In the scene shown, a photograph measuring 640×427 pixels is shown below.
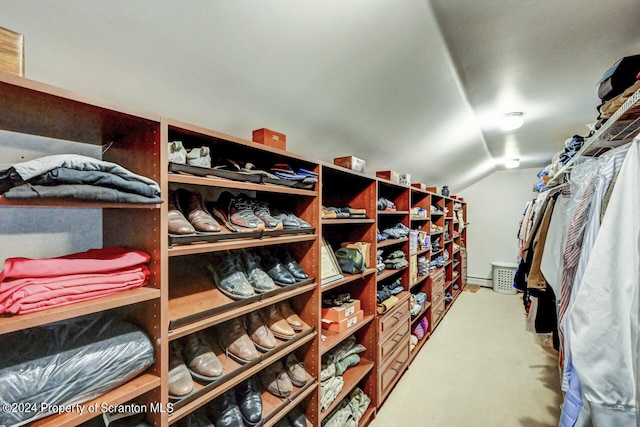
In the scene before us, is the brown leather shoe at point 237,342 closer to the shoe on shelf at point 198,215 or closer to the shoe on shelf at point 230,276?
the shoe on shelf at point 230,276

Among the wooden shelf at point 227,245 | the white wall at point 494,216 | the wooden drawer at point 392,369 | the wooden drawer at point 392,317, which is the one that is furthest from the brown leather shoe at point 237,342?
the white wall at point 494,216

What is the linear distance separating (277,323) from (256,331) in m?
0.13

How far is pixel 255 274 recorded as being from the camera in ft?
3.99

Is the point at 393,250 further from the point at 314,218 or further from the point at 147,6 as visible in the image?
the point at 147,6

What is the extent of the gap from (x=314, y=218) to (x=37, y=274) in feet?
3.38

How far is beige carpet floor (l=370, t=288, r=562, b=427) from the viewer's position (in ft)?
6.56

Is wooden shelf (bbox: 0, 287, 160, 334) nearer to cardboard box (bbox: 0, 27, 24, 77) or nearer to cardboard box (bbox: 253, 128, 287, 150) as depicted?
cardboard box (bbox: 0, 27, 24, 77)

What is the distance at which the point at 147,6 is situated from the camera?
2.60 feet

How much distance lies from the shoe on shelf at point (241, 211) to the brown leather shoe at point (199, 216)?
11cm

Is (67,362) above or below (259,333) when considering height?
above

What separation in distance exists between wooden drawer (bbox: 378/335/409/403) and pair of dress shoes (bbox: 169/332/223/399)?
56.1 inches

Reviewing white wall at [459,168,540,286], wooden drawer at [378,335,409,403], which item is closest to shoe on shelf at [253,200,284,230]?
wooden drawer at [378,335,409,403]

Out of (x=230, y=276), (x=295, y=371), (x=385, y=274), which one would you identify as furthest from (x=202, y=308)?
(x=385, y=274)

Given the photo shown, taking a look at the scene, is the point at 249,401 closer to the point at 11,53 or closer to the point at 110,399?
the point at 110,399
